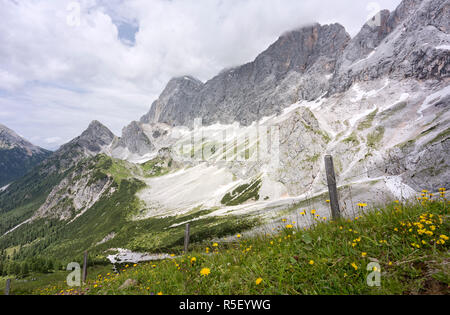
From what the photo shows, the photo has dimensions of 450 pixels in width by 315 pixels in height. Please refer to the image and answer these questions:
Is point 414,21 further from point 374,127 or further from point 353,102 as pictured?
point 374,127

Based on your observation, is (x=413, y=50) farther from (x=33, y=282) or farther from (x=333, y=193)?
(x=33, y=282)

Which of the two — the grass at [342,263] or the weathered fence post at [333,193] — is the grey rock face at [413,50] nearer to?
the weathered fence post at [333,193]

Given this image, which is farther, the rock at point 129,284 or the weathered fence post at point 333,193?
the weathered fence post at point 333,193

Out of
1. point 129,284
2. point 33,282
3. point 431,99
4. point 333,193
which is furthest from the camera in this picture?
point 431,99

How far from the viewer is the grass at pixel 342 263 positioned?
132 inches

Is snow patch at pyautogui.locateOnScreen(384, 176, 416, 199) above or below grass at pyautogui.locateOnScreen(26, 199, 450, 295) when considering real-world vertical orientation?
above

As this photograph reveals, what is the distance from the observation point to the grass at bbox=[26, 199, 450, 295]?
3363 mm

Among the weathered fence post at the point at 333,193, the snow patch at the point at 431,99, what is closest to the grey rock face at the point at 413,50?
the snow patch at the point at 431,99

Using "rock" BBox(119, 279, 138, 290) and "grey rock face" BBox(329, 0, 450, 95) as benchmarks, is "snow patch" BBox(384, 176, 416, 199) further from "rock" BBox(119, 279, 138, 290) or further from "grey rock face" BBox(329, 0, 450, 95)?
"grey rock face" BBox(329, 0, 450, 95)

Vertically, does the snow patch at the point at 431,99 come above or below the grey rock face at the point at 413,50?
below

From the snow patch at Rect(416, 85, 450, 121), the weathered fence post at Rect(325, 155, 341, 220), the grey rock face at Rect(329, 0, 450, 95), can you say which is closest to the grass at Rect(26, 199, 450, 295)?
the weathered fence post at Rect(325, 155, 341, 220)

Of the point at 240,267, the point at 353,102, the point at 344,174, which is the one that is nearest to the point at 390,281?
the point at 240,267

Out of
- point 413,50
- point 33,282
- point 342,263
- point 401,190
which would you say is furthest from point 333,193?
point 413,50

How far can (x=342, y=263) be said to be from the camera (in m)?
3.89
